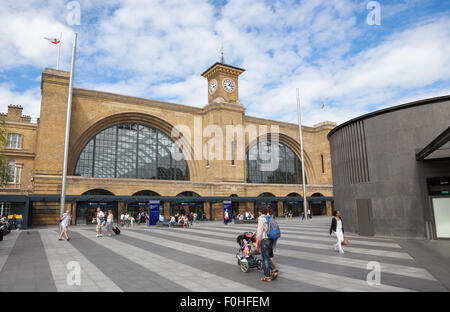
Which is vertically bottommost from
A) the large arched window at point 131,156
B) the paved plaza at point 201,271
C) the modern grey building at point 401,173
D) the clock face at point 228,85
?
the paved plaza at point 201,271

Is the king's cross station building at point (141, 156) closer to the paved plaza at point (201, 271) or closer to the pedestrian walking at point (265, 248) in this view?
the paved plaza at point (201, 271)

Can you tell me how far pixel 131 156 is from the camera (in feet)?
129

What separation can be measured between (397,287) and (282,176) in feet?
153

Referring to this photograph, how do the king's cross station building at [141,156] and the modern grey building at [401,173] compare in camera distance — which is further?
the king's cross station building at [141,156]

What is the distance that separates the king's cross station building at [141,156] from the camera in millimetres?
31453

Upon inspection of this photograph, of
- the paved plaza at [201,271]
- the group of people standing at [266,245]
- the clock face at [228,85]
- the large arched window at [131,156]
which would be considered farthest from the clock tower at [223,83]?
the group of people standing at [266,245]

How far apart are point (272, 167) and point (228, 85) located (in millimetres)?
15664

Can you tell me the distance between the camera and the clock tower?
148 feet

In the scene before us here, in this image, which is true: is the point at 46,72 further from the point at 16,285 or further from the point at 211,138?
the point at 16,285

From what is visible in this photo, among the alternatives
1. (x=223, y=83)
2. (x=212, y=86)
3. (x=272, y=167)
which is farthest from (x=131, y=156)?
(x=272, y=167)

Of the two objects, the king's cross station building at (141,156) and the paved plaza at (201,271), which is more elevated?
the king's cross station building at (141,156)

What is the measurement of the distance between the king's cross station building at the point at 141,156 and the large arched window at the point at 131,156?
12 centimetres
